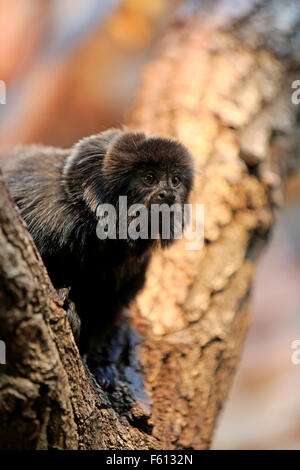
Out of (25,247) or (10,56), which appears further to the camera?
(10,56)

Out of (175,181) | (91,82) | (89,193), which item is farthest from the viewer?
(91,82)

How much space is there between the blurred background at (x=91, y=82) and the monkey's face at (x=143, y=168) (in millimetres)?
3927

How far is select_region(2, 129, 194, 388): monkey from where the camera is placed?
111 inches

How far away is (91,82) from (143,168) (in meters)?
4.95

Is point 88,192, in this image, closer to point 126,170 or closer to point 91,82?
point 126,170

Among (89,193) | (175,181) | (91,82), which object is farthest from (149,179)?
(91,82)

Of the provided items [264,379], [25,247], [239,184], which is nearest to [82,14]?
[239,184]

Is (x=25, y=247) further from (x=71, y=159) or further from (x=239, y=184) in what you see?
(x=239, y=184)

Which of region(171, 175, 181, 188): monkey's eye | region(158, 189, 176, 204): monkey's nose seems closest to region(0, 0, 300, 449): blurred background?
region(171, 175, 181, 188): monkey's eye

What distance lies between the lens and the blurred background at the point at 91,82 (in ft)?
22.5

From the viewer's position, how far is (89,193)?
2.82 metres

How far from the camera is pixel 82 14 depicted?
7176 mm

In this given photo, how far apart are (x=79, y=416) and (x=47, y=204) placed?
112 cm

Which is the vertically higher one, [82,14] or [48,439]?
[82,14]
